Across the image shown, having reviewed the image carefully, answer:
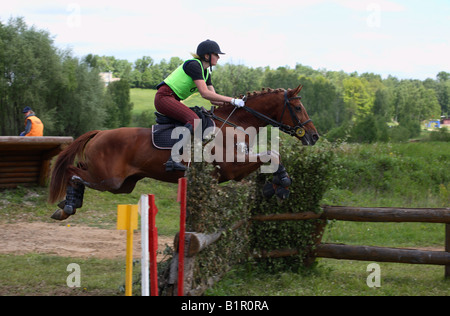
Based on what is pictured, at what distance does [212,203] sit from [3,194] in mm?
7524

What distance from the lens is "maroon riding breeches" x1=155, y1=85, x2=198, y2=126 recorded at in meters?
5.61

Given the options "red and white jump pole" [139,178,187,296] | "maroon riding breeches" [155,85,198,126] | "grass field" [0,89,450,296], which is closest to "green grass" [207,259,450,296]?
"grass field" [0,89,450,296]

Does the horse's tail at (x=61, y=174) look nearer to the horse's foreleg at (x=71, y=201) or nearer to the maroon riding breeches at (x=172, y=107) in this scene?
the horse's foreleg at (x=71, y=201)

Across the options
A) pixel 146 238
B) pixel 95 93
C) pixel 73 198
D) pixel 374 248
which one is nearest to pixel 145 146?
pixel 73 198

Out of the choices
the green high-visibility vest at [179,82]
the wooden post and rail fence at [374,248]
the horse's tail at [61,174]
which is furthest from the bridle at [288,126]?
the horse's tail at [61,174]

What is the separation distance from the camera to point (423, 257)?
5559mm

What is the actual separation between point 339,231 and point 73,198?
5.24 metres

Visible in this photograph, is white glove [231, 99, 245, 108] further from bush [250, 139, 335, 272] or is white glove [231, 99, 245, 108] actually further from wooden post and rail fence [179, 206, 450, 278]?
wooden post and rail fence [179, 206, 450, 278]

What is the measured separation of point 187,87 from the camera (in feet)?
19.0

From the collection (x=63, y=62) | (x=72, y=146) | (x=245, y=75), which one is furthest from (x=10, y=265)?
(x=63, y=62)

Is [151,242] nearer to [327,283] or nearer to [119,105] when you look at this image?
[327,283]

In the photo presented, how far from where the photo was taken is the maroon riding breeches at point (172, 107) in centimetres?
561

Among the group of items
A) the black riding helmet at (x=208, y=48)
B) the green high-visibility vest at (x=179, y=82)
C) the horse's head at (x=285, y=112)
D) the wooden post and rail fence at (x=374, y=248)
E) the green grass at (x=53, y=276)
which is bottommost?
the green grass at (x=53, y=276)
